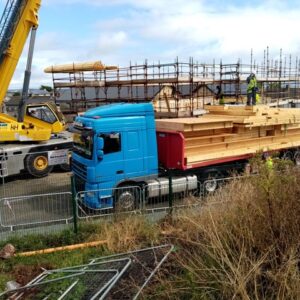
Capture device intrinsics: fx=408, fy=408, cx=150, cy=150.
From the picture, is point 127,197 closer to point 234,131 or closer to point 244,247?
point 234,131

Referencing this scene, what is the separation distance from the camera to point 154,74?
23.3 m

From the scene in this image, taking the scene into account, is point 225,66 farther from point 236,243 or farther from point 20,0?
point 236,243

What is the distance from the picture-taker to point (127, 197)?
1034cm

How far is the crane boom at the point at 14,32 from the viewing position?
14.2m

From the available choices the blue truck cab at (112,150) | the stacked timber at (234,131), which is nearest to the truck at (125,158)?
the blue truck cab at (112,150)

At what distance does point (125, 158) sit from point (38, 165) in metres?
5.71

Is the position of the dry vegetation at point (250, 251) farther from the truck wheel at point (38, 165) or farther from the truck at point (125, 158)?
the truck wheel at point (38, 165)

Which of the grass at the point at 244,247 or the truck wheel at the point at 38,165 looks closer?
the grass at the point at 244,247

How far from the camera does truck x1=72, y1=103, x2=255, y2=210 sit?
34.3 feet

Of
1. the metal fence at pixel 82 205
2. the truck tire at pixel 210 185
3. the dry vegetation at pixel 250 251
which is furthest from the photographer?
the truck tire at pixel 210 185

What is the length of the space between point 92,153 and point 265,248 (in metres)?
6.54

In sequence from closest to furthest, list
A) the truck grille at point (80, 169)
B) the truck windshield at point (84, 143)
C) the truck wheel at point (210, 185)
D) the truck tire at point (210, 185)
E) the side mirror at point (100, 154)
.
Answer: the truck tire at point (210, 185), the truck wheel at point (210, 185), the side mirror at point (100, 154), the truck windshield at point (84, 143), the truck grille at point (80, 169)

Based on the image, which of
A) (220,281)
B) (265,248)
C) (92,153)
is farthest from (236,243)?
(92,153)

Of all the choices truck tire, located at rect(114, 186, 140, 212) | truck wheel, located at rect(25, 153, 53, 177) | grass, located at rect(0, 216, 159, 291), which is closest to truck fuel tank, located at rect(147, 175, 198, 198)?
truck tire, located at rect(114, 186, 140, 212)
